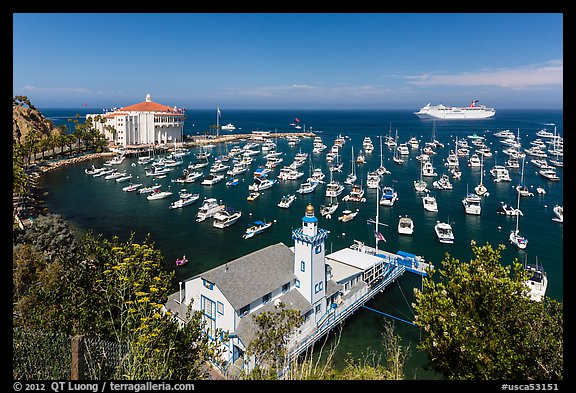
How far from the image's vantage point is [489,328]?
23.3 feet

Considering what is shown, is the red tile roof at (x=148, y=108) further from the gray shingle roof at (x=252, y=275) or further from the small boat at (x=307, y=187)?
the gray shingle roof at (x=252, y=275)

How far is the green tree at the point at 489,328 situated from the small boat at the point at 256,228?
18380 millimetres

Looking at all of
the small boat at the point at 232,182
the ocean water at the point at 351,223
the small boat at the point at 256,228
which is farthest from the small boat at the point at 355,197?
the small boat at the point at 232,182

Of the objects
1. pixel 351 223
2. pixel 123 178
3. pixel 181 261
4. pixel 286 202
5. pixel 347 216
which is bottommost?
pixel 181 261

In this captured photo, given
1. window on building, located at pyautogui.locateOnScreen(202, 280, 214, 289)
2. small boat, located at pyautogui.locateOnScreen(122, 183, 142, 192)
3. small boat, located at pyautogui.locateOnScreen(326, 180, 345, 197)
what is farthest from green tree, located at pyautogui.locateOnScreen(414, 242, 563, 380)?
small boat, located at pyautogui.locateOnScreen(122, 183, 142, 192)

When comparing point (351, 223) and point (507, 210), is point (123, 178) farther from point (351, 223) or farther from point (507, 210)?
point (507, 210)

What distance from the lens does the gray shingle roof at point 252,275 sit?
13031 mm

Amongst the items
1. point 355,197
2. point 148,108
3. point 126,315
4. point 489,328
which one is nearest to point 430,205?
point 355,197

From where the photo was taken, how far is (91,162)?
166ft

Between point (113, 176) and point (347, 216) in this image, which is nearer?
point (347, 216)

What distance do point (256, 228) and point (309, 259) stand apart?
13.0m

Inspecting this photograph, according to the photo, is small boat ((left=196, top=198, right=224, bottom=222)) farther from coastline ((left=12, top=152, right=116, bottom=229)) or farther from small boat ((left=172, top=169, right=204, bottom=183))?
small boat ((left=172, top=169, right=204, bottom=183))

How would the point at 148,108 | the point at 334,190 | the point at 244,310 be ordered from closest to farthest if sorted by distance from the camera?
1. the point at 244,310
2. the point at 334,190
3. the point at 148,108
